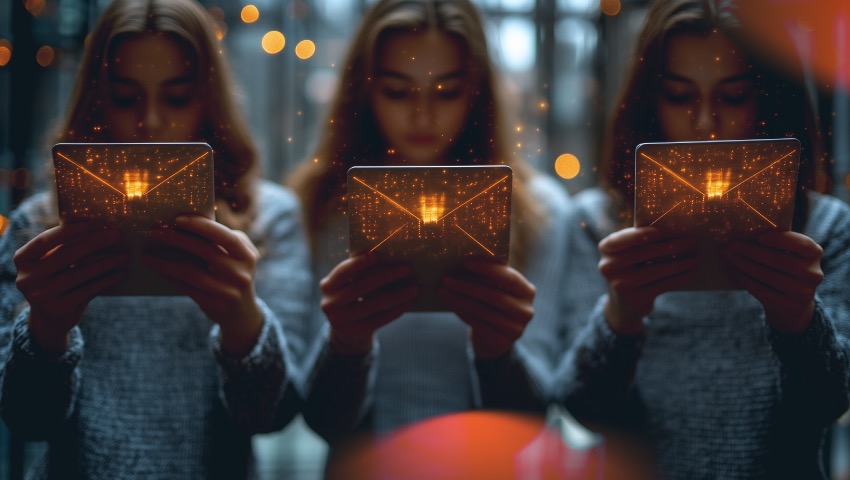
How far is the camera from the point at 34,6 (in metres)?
0.66

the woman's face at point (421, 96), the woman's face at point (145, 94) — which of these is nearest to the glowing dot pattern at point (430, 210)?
the woman's face at point (421, 96)

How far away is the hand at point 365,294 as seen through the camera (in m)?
0.52

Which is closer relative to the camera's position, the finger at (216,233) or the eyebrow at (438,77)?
the finger at (216,233)

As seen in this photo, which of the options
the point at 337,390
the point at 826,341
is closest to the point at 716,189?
the point at 826,341

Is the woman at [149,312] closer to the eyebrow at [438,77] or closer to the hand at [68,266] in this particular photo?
the hand at [68,266]

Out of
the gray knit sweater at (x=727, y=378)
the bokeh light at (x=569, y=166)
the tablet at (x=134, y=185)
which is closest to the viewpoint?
the tablet at (x=134, y=185)

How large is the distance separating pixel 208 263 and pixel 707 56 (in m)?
0.54

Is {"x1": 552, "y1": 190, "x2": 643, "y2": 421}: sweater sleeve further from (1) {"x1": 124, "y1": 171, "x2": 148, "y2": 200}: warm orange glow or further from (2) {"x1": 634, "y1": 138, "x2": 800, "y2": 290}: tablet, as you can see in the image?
(1) {"x1": 124, "y1": 171, "x2": 148, "y2": 200}: warm orange glow

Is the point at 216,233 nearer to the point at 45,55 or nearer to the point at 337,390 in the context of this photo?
the point at 337,390

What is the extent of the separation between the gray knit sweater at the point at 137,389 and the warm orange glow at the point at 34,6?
23 centimetres

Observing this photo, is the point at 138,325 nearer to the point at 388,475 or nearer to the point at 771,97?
the point at 388,475

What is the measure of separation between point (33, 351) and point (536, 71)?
1276 millimetres

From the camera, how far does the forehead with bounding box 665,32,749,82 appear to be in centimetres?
56

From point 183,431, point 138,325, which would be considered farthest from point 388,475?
point 138,325
